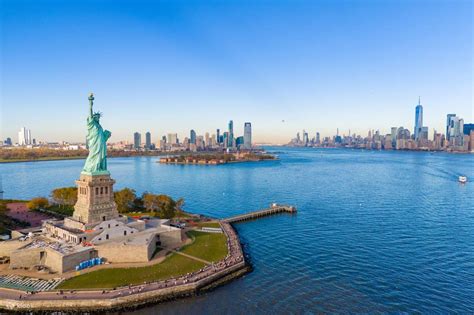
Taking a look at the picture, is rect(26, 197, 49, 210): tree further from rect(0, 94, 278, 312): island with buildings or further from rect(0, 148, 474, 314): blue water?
rect(0, 148, 474, 314): blue water

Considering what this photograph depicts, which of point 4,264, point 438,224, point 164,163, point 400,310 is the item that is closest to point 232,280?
point 400,310

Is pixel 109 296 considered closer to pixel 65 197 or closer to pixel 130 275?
pixel 130 275

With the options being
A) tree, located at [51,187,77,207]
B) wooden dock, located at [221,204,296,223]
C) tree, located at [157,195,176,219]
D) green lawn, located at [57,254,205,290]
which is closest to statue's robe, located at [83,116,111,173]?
tree, located at [157,195,176,219]

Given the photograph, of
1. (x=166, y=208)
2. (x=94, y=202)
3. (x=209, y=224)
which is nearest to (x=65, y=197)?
(x=166, y=208)

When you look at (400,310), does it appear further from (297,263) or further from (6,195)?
(6,195)

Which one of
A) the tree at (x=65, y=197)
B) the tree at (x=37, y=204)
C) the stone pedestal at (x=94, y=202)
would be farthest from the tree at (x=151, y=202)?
the tree at (x=37, y=204)

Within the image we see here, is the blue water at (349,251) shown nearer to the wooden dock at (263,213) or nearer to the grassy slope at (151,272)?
the wooden dock at (263,213)
